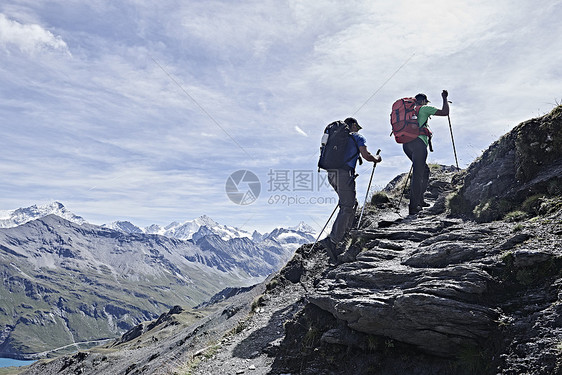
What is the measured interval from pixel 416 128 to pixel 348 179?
3.28 m

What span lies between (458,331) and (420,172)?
319 inches

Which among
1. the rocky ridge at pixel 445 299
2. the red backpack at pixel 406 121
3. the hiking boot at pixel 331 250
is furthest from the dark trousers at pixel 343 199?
the red backpack at pixel 406 121

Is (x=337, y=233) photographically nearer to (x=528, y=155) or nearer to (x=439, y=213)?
(x=439, y=213)

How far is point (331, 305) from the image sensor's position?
988cm

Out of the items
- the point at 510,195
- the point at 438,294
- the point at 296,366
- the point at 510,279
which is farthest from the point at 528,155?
the point at 296,366

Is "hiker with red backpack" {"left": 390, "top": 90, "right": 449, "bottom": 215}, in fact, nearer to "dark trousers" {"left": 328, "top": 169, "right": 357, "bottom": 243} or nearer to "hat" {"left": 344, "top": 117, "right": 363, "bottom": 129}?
"hat" {"left": 344, "top": 117, "right": 363, "bottom": 129}

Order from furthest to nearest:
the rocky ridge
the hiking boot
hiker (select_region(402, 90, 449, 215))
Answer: the hiking boot < hiker (select_region(402, 90, 449, 215)) < the rocky ridge

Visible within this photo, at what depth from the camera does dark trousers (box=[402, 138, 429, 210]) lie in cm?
1402

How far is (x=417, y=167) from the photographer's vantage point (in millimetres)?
14227

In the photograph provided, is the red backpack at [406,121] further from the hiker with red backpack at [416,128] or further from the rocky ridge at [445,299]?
the rocky ridge at [445,299]

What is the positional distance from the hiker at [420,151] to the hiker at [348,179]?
1.35 metres

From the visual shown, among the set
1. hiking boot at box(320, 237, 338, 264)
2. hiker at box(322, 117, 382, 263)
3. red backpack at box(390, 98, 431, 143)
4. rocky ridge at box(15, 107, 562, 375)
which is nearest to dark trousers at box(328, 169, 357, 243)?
hiker at box(322, 117, 382, 263)

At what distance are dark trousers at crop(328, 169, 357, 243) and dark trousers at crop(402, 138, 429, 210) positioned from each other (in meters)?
2.48

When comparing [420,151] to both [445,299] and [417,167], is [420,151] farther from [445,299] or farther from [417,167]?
[445,299]
